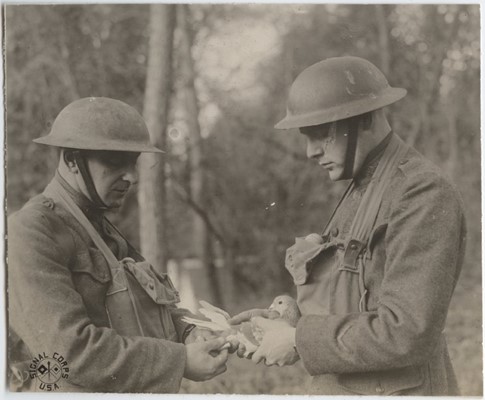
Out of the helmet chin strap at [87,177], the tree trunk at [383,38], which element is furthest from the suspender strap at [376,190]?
the helmet chin strap at [87,177]

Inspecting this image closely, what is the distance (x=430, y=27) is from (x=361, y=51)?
47 cm

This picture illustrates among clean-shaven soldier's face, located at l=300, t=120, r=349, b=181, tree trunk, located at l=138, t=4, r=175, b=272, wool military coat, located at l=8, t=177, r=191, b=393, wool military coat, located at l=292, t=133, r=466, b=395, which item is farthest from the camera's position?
tree trunk, located at l=138, t=4, r=175, b=272

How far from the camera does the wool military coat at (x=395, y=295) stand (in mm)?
3920

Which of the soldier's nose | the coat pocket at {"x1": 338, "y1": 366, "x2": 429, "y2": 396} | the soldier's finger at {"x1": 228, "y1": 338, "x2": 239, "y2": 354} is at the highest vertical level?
the soldier's nose

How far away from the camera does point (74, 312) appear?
4.05 metres

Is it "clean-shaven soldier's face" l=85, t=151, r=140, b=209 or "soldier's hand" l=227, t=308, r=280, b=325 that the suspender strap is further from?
"clean-shaven soldier's face" l=85, t=151, r=140, b=209

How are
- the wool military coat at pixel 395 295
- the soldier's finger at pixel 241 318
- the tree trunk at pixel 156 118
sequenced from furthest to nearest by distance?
the tree trunk at pixel 156 118, the soldier's finger at pixel 241 318, the wool military coat at pixel 395 295

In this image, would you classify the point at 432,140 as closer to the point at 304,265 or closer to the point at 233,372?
the point at 304,265

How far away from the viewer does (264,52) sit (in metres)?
4.56

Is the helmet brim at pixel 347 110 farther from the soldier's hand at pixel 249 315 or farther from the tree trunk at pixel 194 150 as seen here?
the soldier's hand at pixel 249 315

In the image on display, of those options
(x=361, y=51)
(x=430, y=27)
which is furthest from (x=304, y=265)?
(x=430, y=27)

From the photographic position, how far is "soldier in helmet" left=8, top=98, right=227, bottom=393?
411 centimetres

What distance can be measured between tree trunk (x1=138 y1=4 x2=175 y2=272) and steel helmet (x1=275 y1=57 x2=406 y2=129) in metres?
0.86

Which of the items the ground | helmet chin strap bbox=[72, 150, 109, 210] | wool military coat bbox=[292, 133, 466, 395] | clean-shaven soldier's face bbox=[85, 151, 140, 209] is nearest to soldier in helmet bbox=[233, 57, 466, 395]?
wool military coat bbox=[292, 133, 466, 395]
